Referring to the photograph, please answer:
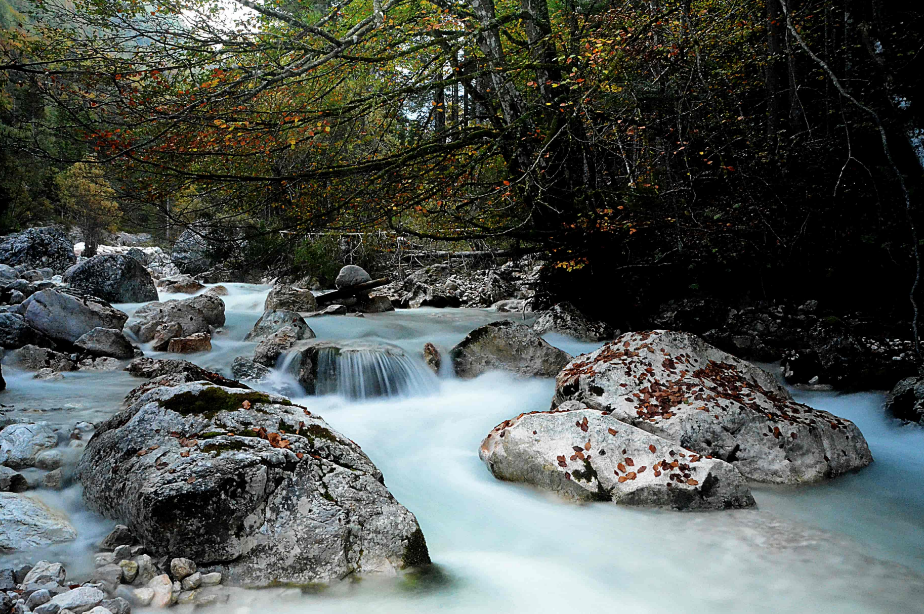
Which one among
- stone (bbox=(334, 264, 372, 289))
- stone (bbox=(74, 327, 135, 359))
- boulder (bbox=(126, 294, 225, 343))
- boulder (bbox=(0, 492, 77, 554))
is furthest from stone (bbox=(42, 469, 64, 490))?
stone (bbox=(334, 264, 372, 289))

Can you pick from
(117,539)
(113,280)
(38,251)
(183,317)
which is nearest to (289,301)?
(183,317)

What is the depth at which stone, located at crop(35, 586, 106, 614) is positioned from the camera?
214 cm

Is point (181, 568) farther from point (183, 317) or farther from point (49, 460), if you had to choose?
point (183, 317)

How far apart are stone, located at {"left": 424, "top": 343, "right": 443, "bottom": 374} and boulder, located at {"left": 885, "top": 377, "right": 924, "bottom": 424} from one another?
559 centimetres

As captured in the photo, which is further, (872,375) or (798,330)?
(798,330)

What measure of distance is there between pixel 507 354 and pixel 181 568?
539 cm

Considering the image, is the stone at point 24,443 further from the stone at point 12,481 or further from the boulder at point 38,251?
the boulder at point 38,251

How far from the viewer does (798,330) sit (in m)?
7.66

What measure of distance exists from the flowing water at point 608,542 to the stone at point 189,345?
2.19 meters

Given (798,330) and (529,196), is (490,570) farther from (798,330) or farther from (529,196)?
(798,330)

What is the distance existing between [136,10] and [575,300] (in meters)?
8.17

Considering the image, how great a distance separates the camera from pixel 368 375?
7.17 metres

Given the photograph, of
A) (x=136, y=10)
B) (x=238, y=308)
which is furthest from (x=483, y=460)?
(x=238, y=308)

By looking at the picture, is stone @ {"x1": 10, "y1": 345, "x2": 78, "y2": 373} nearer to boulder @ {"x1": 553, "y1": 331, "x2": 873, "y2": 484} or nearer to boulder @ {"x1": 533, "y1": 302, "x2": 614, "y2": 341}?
boulder @ {"x1": 553, "y1": 331, "x2": 873, "y2": 484}
